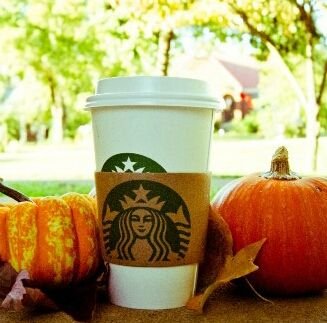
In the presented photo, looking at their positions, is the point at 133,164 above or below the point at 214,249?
above

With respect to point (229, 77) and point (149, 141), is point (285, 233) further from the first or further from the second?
point (229, 77)

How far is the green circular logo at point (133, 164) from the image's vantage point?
1148mm

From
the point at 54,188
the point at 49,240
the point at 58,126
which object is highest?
the point at 49,240

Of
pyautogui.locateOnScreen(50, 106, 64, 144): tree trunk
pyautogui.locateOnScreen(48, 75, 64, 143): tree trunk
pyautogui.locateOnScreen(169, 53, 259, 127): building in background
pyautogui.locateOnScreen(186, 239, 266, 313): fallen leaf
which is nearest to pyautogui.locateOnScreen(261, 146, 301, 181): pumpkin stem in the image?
pyautogui.locateOnScreen(186, 239, 266, 313): fallen leaf

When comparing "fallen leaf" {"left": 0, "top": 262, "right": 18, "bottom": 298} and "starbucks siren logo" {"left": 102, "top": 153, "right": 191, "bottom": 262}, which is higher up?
"starbucks siren logo" {"left": 102, "top": 153, "right": 191, "bottom": 262}

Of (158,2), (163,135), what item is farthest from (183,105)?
→ (158,2)

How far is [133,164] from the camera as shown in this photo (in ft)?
3.79

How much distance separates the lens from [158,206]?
1.15 m

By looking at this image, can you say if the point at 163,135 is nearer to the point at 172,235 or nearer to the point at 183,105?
the point at 183,105

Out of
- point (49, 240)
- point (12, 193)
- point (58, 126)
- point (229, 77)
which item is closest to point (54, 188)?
point (12, 193)

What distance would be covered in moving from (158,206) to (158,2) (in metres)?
4.06

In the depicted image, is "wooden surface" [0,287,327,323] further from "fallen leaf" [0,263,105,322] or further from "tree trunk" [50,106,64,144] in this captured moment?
"tree trunk" [50,106,64,144]

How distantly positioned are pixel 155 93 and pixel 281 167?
14.4 inches

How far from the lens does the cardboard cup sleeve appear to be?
115 cm
